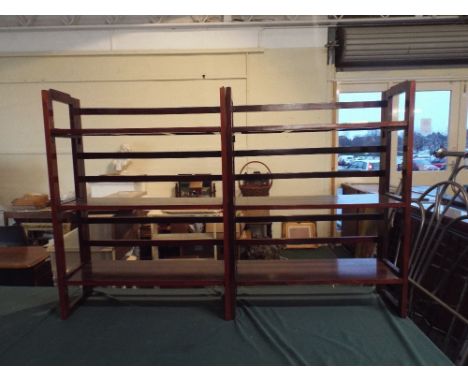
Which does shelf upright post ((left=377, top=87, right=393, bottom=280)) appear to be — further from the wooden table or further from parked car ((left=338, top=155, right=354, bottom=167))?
parked car ((left=338, top=155, right=354, bottom=167))

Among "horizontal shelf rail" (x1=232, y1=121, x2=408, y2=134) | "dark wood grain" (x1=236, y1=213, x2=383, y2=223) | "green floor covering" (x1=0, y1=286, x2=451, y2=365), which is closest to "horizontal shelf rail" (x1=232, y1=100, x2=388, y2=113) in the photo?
"horizontal shelf rail" (x1=232, y1=121, x2=408, y2=134)

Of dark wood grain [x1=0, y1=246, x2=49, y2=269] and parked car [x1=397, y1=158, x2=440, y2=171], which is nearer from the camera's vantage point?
dark wood grain [x1=0, y1=246, x2=49, y2=269]

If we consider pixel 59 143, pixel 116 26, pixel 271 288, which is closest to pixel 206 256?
pixel 271 288

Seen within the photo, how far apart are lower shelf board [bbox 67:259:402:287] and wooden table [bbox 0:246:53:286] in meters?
0.45

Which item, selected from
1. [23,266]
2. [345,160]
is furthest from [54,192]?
[345,160]

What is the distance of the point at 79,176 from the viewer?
5.86 feet

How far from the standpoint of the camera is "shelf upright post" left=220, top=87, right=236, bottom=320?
1433 mm

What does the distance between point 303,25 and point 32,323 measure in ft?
13.3

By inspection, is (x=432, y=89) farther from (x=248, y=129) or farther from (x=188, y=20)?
(x=248, y=129)

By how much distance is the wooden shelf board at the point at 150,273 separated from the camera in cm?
159

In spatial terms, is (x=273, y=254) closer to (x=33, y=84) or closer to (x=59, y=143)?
(x=59, y=143)

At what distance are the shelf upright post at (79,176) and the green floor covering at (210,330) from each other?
0.25 meters

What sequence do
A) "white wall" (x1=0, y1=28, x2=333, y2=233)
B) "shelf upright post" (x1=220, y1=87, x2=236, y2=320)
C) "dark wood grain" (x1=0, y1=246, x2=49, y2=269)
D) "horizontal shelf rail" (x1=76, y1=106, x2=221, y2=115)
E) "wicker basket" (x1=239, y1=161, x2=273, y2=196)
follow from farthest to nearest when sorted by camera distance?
"white wall" (x1=0, y1=28, x2=333, y2=233) < "wicker basket" (x1=239, y1=161, x2=273, y2=196) < "dark wood grain" (x1=0, y1=246, x2=49, y2=269) < "horizontal shelf rail" (x1=76, y1=106, x2=221, y2=115) < "shelf upright post" (x1=220, y1=87, x2=236, y2=320)

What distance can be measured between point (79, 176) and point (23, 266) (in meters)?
0.68
